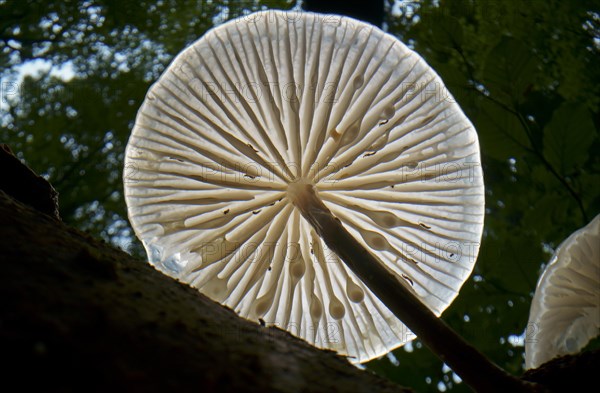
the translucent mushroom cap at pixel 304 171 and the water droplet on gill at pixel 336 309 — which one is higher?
the translucent mushroom cap at pixel 304 171

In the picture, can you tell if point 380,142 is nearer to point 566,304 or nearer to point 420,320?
point 566,304

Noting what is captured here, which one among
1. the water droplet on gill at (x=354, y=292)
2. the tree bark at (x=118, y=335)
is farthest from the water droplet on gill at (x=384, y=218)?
the tree bark at (x=118, y=335)

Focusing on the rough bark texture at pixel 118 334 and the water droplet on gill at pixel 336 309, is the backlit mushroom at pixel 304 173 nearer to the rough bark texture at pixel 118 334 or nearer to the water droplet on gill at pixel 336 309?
the water droplet on gill at pixel 336 309

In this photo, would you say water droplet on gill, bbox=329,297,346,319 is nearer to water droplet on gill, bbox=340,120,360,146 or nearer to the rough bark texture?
water droplet on gill, bbox=340,120,360,146

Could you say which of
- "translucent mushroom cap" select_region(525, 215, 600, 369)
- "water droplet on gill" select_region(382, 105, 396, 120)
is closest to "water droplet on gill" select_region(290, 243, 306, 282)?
"water droplet on gill" select_region(382, 105, 396, 120)

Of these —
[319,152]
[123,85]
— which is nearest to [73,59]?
[123,85]

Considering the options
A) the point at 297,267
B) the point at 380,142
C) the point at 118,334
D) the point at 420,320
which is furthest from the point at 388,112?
the point at 118,334

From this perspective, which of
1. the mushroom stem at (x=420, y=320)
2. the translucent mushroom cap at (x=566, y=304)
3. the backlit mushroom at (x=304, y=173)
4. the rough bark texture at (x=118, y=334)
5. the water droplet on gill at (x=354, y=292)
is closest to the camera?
the rough bark texture at (x=118, y=334)
